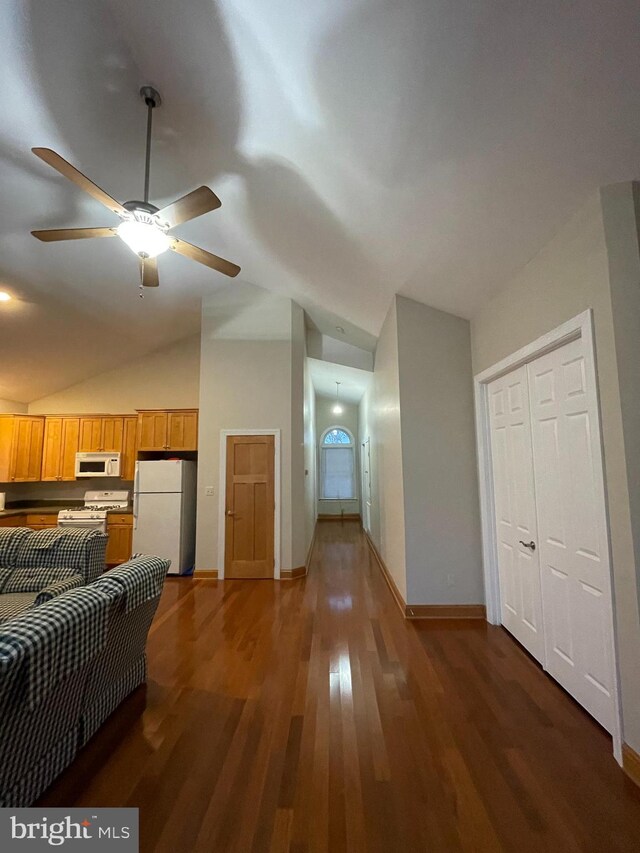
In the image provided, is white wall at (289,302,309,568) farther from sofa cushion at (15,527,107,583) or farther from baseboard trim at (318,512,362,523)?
baseboard trim at (318,512,362,523)

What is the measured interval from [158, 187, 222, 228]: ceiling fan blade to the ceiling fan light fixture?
0.10 m

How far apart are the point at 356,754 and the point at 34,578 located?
292 centimetres

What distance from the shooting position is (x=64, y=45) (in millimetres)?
2145

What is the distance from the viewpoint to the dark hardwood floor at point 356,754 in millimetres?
1404

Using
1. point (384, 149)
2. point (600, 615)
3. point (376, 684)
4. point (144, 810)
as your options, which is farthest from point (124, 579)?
point (384, 149)

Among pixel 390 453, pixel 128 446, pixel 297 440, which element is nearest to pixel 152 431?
pixel 128 446

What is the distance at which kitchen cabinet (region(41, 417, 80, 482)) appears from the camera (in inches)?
227

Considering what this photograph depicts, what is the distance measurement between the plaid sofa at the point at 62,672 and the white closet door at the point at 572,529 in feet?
8.11

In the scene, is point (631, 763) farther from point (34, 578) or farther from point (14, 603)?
point (34, 578)

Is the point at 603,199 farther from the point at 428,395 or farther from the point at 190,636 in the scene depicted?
the point at 190,636

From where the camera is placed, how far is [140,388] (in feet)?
20.4

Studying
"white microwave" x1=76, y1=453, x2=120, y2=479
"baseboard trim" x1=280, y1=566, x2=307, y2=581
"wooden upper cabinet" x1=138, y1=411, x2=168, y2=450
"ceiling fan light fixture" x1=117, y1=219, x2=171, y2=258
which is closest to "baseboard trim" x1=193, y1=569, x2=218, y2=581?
"baseboard trim" x1=280, y1=566, x2=307, y2=581

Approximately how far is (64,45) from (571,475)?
395 cm

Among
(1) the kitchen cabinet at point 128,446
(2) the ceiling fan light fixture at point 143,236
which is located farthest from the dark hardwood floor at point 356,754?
→ (1) the kitchen cabinet at point 128,446
